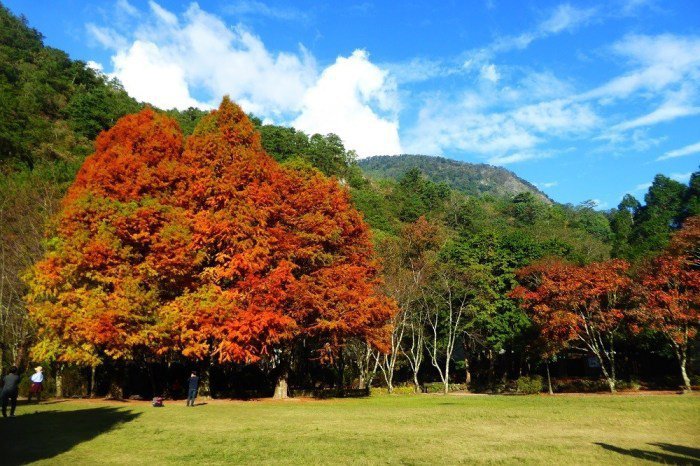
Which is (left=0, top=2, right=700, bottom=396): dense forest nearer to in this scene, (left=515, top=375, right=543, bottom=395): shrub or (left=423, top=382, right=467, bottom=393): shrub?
(left=515, top=375, right=543, bottom=395): shrub

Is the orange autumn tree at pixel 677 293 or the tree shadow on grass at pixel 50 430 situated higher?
the orange autumn tree at pixel 677 293

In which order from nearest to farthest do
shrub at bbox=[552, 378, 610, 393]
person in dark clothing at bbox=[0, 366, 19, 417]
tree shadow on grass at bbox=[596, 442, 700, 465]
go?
tree shadow on grass at bbox=[596, 442, 700, 465] < person in dark clothing at bbox=[0, 366, 19, 417] < shrub at bbox=[552, 378, 610, 393]

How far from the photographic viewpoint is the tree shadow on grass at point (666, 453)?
8734mm

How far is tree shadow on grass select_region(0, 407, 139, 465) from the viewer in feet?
31.9

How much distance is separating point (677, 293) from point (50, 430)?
2990cm

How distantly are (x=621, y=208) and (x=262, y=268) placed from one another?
84.6 metres

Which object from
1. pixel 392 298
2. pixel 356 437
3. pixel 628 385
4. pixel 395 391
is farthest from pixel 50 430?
pixel 628 385

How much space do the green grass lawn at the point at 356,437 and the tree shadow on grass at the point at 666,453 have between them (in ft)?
0.06

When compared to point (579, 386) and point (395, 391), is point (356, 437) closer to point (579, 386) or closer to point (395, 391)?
point (395, 391)

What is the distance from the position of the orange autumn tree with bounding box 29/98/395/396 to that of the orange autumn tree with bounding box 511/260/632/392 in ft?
35.6

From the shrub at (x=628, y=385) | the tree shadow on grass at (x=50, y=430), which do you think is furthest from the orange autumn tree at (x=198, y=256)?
the shrub at (x=628, y=385)

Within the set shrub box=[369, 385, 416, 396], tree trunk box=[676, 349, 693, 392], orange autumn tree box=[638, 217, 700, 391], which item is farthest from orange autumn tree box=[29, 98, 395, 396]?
tree trunk box=[676, 349, 693, 392]

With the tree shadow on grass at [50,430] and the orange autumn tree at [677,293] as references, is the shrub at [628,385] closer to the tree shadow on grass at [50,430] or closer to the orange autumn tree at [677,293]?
the orange autumn tree at [677,293]

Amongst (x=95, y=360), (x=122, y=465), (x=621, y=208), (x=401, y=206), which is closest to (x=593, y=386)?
(x=95, y=360)
